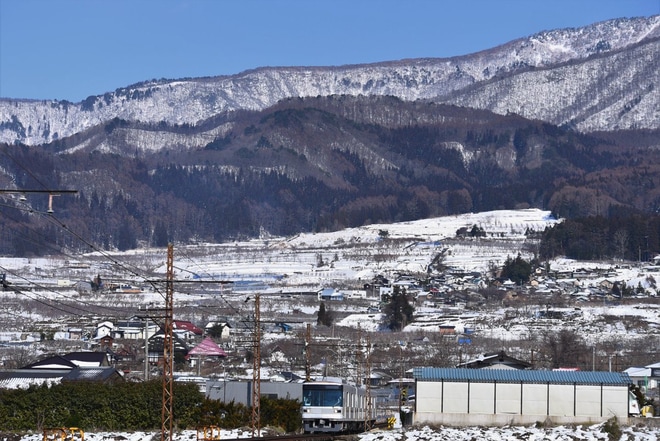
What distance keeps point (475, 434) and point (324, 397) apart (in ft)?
25.9

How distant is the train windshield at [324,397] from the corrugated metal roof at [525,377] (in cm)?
458

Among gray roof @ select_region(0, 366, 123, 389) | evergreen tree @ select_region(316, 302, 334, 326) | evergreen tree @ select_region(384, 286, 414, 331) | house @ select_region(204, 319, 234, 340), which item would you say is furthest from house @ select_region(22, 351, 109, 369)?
evergreen tree @ select_region(384, 286, 414, 331)

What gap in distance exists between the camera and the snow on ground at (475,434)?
1871 inches

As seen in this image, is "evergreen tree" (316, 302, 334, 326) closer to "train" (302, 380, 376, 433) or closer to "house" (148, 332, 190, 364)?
"house" (148, 332, 190, 364)

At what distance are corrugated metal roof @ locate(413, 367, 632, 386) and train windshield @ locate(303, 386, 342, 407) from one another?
4.58 meters

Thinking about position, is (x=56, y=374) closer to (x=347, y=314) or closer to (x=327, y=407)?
(x=327, y=407)

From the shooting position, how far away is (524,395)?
5869cm

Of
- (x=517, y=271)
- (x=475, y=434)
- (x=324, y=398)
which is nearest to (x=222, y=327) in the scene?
(x=517, y=271)

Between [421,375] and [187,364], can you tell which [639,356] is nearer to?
[187,364]

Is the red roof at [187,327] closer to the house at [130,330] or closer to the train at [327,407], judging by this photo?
the house at [130,330]

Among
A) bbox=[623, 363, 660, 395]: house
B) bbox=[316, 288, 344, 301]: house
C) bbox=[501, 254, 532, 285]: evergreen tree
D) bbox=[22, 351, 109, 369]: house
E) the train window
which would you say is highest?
bbox=[501, 254, 532, 285]: evergreen tree

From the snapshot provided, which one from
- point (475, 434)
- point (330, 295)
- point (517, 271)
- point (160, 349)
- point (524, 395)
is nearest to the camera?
point (475, 434)

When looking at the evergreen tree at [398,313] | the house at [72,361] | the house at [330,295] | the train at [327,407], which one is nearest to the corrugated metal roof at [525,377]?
the train at [327,407]

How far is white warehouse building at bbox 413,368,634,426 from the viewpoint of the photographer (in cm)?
5825
